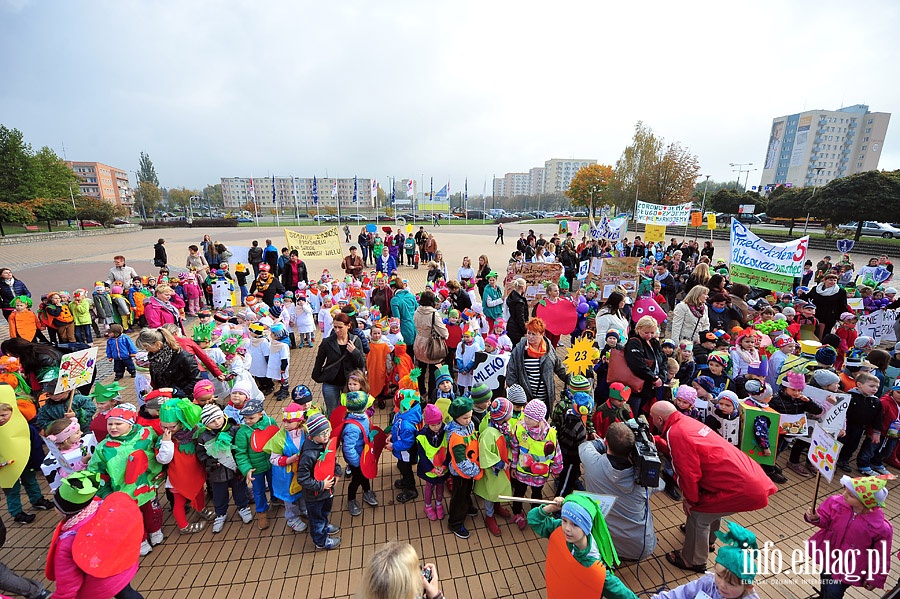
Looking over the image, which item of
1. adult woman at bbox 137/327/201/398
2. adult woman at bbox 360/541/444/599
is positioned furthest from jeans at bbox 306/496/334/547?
adult woman at bbox 137/327/201/398

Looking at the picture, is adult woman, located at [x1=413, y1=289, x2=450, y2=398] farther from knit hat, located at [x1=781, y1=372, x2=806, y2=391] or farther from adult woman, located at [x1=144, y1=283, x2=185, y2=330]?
adult woman, located at [x1=144, y1=283, x2=185, y2=330]

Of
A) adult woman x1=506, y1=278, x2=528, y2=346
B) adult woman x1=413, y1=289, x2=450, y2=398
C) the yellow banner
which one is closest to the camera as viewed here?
adult woman x1=413, y1=289, x2=450, y2=398

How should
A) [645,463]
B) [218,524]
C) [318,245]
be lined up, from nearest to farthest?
[645,463]
[218,524]
[318,245]

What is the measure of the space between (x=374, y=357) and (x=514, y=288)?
2.89 metres

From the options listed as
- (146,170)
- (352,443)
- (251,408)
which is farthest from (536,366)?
(146,170)

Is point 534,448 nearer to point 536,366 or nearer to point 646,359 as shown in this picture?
point 536,366

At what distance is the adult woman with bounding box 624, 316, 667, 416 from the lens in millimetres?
4906

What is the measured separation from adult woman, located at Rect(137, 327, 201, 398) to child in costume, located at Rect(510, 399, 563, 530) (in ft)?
13.6

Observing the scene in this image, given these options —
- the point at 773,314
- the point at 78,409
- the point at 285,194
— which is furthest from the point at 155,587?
the point at 285,194

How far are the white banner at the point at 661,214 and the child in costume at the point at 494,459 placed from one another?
15.7 metres

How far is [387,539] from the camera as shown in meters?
4.04

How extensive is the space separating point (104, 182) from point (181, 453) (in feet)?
458

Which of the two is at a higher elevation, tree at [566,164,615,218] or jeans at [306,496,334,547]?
tree at [566,164,615,218]

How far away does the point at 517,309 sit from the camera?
284 inches
